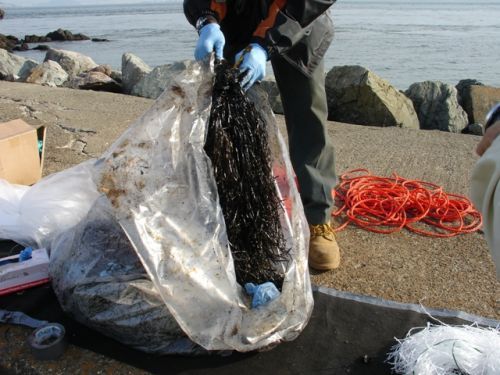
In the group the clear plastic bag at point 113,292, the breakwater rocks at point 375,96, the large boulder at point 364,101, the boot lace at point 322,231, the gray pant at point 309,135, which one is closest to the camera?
the clear plastic bag at point 113,292

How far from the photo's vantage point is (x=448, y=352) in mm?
1660

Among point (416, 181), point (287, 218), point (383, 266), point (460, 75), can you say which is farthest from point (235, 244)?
point (460, 75)

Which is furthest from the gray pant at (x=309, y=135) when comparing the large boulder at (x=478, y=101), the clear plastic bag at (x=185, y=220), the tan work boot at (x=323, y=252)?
the large boulder at (x=478, y=101)

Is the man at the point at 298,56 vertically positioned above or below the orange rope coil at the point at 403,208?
above

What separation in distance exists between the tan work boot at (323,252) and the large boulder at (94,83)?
6430 mm

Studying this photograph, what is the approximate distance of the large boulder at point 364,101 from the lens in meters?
5.82

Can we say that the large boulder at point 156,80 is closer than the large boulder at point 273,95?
No

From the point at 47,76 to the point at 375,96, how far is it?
582 cm

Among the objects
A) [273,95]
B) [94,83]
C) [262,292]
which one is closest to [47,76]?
[94,83]

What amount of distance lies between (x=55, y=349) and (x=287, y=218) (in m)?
1.01

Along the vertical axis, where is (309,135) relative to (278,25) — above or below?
below

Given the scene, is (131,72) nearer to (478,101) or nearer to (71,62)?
(71,62)

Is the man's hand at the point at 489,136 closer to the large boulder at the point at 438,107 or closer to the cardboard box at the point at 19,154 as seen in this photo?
the cardboard box at the point at 19,154

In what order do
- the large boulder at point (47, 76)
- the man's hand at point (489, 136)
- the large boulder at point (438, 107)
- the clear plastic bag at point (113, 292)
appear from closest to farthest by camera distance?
the man's hand at point (489, 136) → the clear plastic bag at point (113, 292) → the large boulder at point (438, 107) → the large boulder at point (47, 76)
